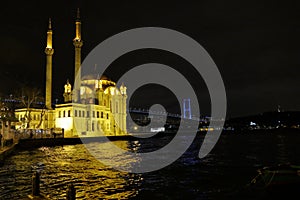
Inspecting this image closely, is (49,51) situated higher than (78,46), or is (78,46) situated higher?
(78,46)

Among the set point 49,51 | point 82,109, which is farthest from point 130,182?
point 49,51

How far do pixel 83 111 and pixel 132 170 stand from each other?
146ft

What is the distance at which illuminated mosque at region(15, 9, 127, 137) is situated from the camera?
60062 mm

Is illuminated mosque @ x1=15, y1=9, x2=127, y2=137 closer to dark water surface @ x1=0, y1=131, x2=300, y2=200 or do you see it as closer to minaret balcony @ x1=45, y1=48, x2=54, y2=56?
minaret balcony @ x1=45, y1=48, x2=54, y2=56

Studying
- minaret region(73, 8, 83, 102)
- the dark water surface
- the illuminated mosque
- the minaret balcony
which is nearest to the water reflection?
the dark water surface

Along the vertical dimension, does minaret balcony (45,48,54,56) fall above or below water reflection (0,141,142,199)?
above

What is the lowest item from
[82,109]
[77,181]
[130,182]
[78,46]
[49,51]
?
[130,182]

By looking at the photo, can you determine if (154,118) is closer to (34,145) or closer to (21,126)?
(21,126)

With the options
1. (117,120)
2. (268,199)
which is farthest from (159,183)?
(117,120)

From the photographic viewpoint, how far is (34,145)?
1670 inches

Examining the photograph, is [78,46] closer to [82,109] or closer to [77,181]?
[82,109]

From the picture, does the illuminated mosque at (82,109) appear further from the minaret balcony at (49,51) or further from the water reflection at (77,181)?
the water reflection at (77,181)

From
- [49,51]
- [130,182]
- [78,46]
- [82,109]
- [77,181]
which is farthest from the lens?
[78,46]

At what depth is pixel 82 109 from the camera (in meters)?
62.3
